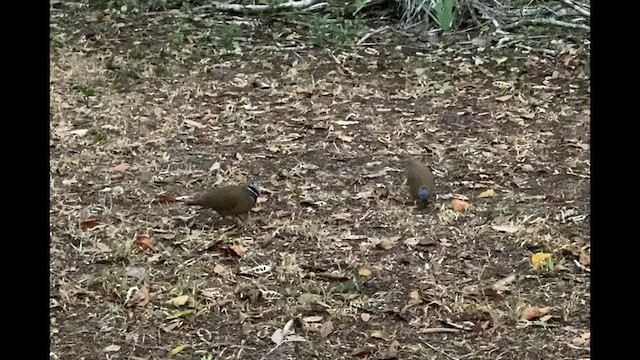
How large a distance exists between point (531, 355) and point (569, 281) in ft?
2.12

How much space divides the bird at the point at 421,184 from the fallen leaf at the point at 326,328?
3.93 ft

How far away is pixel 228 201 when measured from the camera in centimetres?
393

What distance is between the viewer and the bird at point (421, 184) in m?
4.15

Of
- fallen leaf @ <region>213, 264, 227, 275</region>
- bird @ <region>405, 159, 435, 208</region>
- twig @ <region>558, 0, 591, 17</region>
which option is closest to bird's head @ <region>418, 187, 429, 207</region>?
bird @ <region>405, 159, 435, 208</region>

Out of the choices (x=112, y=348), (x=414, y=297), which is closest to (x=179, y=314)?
(x=112, y=348)

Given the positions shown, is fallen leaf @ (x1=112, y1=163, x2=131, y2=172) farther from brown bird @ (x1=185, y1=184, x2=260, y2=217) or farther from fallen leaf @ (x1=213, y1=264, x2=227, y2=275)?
fallen leaf @ (x1=213, y1=264, x2=227, y2=275)

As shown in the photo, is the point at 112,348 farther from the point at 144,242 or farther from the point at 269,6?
the point at 269,6

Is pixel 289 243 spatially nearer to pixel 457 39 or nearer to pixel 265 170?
pixel 265 170

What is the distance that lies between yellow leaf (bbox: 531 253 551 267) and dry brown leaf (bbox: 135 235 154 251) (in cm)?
179

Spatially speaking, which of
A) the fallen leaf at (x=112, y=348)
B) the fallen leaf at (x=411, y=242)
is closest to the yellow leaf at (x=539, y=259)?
the fallen leaf at (x=411, y=242)

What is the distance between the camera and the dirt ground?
10.3 feet

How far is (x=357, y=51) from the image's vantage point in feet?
21.9
